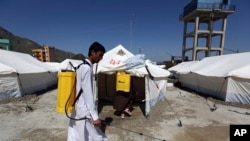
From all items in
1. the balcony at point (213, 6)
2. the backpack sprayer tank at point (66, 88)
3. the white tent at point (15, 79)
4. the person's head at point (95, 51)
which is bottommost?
the white tent at point (15, 79)

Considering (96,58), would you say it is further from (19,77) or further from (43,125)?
(19,77)

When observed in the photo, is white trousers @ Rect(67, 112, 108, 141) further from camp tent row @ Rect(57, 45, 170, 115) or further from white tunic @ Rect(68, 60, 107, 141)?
camp tent row @ Rect(57, 45, 170, 115)

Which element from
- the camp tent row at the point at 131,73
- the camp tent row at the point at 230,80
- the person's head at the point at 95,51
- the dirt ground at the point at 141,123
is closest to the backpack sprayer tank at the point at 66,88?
the person's head at the point at 95,51

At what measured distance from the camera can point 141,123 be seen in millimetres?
6305

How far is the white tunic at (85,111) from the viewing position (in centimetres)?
Result: 247

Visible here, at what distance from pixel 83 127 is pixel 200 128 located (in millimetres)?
4635

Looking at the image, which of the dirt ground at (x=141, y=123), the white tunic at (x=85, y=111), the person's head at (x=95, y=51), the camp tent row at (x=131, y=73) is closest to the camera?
the white tunic at (x=85, y=111)

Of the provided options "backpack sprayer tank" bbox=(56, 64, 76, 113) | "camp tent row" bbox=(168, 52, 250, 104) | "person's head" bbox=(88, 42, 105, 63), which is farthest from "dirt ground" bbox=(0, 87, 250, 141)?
"person's head" bbox=(88, 42, 105, 63)

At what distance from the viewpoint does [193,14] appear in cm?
2773

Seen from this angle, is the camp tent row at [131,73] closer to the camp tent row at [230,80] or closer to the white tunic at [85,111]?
the white tunic at [85,111]

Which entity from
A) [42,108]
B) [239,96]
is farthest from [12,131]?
[239,96]

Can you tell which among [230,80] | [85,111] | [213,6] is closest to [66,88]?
[85,111]

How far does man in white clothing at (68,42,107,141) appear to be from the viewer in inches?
97.3

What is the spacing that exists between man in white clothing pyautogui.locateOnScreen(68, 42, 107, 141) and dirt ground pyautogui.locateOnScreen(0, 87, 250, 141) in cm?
230
